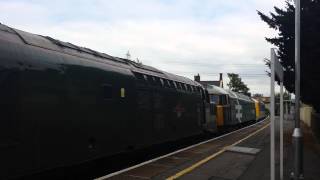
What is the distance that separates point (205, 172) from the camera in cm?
1215

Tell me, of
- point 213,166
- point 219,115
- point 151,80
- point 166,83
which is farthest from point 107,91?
point 219,115

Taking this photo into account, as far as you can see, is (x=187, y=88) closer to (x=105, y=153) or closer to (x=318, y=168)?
(x=318, y=168)

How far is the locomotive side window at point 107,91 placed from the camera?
1098cm

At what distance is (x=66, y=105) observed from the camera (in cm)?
910

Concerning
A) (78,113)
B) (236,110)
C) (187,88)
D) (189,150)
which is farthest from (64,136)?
(236,110)

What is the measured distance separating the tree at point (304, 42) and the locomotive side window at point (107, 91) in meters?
10.1

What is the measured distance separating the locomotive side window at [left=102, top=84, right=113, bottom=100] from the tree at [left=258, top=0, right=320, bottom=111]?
33.1 feet

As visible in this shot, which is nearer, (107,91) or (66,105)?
(66,105)

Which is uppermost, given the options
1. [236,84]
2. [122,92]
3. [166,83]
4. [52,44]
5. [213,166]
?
[236,84]

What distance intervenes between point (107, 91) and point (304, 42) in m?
11.3

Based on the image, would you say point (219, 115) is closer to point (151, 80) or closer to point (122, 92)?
point (151, 80)

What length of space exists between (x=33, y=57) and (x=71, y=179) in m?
3.79

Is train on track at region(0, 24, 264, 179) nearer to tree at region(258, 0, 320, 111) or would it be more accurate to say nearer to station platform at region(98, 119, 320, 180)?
station platform at region(98, 119, 320, 180)

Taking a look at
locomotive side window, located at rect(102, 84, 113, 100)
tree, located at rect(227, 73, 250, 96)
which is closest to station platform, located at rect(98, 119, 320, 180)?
locomotive side window, located at rect(102, 84, 113, 100)
